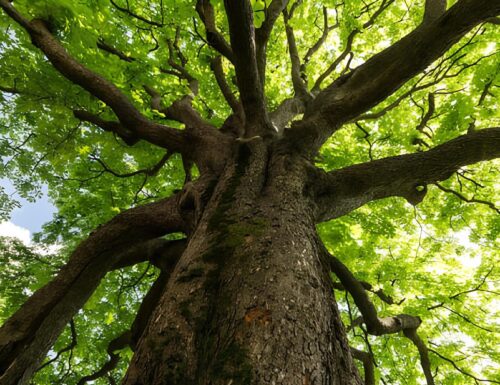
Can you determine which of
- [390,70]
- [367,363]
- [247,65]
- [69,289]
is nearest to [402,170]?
[390,70]

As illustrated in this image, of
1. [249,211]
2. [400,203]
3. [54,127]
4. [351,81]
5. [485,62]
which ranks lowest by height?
[249,211]

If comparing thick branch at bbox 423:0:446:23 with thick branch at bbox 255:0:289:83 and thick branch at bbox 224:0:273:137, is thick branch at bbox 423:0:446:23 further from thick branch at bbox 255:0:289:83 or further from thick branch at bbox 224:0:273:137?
thick branch at bbox 224:0:273:137

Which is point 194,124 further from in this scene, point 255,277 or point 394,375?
point 394,375

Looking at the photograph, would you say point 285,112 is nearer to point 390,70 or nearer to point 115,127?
point 390,70

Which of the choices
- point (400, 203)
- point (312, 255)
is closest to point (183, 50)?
point (400, 203)

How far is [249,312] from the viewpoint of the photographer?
1450 mm

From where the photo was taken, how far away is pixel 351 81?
4254mm

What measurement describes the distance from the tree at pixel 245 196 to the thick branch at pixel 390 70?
0.02 meters

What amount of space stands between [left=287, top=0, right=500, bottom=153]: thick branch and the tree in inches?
0.7

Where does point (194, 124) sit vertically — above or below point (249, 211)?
above

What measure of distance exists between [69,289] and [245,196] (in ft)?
6.49

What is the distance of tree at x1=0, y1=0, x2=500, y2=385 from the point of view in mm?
1532

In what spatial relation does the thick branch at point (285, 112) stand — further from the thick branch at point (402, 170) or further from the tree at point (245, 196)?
the thick branch at point (402, 170)

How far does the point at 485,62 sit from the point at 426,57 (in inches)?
175
